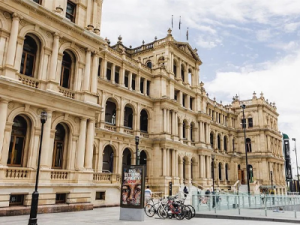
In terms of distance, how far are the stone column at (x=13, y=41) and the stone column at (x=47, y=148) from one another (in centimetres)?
369

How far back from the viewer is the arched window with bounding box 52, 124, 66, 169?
1878 centimetres

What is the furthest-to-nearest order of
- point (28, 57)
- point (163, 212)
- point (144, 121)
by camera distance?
point (144, 121) → point (28, 57) → point (163, 212)

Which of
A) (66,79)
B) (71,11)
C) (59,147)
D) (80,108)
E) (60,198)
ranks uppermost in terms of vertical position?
(71,11)

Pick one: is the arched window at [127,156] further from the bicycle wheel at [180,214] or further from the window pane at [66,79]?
the bicycle wheel at [180,214]

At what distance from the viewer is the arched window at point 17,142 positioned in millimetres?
16656

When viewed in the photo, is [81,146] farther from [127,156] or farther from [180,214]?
[127,156]

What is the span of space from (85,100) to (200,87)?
29165 mm

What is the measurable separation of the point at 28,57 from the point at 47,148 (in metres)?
5.89

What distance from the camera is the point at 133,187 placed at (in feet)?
49.2

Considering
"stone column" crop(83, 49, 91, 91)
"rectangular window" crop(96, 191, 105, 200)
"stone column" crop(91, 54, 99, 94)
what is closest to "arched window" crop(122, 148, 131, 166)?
"rectangular window" crop(96, 191, 105, 200)

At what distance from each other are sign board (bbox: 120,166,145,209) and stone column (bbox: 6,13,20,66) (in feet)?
29.3

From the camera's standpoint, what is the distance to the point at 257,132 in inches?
2379

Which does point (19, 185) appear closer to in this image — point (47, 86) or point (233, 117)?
point (47, 86)

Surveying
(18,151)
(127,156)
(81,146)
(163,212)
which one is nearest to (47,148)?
(18,151)
